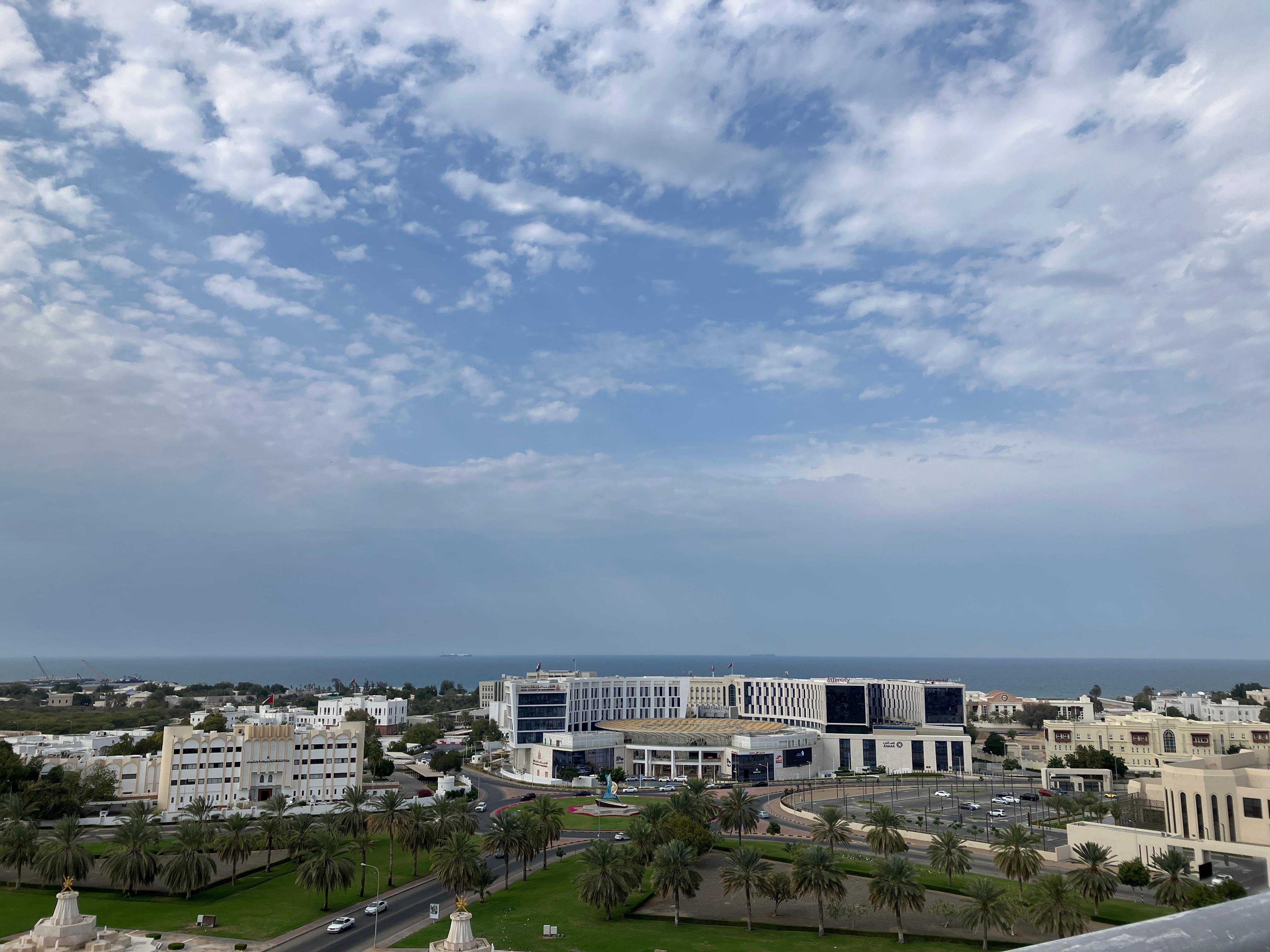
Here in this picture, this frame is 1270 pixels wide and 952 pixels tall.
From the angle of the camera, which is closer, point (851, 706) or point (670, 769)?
point (670, 769)

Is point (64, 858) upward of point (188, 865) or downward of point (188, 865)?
upward

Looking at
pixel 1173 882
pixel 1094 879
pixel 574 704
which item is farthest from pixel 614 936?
pixel 574 704

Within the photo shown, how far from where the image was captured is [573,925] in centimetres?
6331

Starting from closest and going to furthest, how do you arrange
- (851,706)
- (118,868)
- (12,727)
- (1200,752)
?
(118,868), (1200,752), (851,706), (12,727)

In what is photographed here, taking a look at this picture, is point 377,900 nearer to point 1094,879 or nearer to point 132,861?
point 132,861

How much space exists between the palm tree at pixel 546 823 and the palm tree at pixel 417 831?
30.4 feet

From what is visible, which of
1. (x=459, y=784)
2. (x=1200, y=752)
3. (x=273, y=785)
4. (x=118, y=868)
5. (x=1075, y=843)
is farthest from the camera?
(x=1200, y=752)

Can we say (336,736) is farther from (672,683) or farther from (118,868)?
(672,683)

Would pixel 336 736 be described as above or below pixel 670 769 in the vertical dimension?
above

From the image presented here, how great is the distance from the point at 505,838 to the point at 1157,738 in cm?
12057

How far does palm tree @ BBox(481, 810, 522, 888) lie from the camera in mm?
73812

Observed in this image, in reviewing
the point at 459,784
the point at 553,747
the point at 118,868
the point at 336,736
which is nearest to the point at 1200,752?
the point at 553,747

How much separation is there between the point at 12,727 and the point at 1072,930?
202406mm

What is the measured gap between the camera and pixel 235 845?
7425 cm
